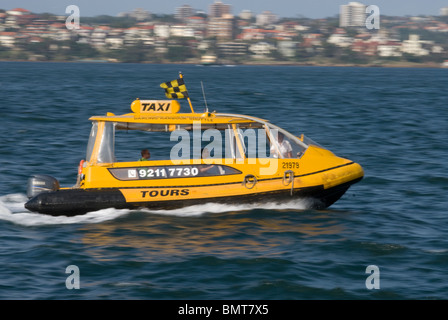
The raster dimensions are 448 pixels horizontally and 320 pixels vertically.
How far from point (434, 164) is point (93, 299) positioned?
1376 centimetres

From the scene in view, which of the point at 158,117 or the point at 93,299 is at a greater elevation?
the point at 158,117

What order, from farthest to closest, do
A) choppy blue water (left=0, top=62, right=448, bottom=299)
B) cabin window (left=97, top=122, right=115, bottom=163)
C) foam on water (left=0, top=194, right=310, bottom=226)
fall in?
cabin window (left=97, top=122, right=115, bottom=163) → foam on water (left=0, top=194, right=310, bottom=226) → choppy blue water (left=0, top=62, right=448, bottom=299)

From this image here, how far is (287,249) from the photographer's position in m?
12.0

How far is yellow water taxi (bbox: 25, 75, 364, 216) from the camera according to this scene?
13898 mm

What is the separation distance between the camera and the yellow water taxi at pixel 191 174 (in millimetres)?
13898

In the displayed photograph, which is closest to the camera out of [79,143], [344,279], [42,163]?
[344,279]

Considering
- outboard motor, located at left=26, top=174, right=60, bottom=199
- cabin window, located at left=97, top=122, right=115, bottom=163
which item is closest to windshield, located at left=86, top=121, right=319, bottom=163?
cabin window, located at left=97, top=122, right=115, bottom=163

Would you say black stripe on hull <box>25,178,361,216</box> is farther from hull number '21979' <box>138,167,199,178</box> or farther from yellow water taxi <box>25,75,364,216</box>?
hull number '21979' <box>138,167,199,178</box>

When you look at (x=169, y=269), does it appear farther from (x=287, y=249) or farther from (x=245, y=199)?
(x=245, y=199)

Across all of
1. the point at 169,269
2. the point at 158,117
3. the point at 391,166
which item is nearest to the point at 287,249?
the point at 169,269

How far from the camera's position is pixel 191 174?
45.8 feet

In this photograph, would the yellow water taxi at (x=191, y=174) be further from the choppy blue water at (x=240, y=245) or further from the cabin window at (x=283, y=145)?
the choppy blue water at (x=240, y=245)

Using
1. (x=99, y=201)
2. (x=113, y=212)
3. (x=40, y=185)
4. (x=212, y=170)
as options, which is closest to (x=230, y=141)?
(x=212, y=170)
